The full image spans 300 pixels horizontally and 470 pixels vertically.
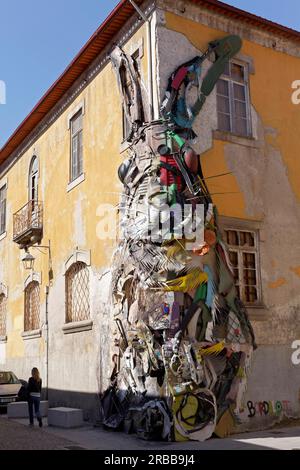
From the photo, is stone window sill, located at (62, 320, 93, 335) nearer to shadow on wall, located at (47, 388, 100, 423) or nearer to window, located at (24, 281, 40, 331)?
shadow on wall, located at (47, 388, 100, 423)

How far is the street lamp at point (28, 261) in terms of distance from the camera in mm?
18175

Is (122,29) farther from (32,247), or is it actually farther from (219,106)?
(32,247)

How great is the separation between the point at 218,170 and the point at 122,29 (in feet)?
14.1

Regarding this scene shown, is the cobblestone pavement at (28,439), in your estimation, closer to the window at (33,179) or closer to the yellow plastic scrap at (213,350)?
the yellow plastic scrap at (213,350)

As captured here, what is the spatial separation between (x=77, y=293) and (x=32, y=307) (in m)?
4.01

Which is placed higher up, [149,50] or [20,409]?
[149,50]

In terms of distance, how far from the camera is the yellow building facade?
13211mm

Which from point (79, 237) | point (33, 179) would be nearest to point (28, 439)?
point (79, 237)

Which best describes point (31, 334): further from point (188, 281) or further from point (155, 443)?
point (155, 443)

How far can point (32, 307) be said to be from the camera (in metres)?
19.7

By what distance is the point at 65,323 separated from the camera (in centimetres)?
1648

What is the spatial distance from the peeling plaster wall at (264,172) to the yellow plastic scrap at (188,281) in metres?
1.70

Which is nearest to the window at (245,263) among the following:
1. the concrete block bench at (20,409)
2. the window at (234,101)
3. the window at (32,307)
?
the window at (234,101)
